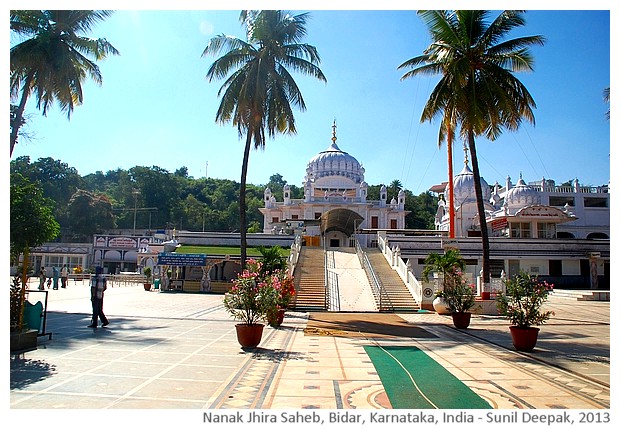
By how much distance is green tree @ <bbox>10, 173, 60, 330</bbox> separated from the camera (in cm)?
917

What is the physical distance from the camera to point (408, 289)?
23281mm

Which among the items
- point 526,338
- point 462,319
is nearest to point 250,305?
point 526,338

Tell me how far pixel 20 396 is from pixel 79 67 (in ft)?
56.1

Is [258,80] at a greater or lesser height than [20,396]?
greater

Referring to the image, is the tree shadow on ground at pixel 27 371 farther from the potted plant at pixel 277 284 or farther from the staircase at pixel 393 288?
the staircase at pixel 393 288

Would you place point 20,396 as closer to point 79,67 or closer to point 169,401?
point 169,401

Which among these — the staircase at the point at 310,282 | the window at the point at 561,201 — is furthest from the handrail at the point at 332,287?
the window at the point at 561,201

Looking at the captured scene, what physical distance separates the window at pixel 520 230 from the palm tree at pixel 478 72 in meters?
21.6

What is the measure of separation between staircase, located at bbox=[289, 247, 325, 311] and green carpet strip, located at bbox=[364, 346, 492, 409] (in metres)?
10.8

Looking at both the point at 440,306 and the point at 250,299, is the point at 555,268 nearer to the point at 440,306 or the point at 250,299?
the point at 440,306

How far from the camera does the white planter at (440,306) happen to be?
18.9 meters
